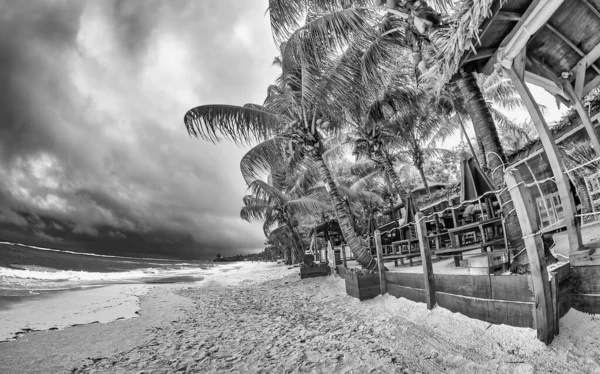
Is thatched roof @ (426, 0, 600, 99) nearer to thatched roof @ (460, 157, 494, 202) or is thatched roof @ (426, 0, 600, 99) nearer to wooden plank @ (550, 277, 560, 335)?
thatched roof @ (460, 157, 494, 202)

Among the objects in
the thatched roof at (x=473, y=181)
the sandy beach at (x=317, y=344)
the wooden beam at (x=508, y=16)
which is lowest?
the sandy beach at (x=317, y=344)

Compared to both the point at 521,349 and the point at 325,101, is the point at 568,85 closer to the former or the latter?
the point at 521,349

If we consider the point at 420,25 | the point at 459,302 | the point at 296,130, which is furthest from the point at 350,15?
the point at 459,302

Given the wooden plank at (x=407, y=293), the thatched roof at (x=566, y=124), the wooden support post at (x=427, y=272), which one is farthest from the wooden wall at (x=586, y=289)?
the thatched roof at (x=566, y=124)

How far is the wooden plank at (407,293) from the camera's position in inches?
175

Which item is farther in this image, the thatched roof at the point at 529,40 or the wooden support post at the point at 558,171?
the thatched roof at the point at 529,40

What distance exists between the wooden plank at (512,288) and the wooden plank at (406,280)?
145 cm

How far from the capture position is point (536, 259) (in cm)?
255

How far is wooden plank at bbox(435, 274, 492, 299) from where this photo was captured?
3271 millimetres

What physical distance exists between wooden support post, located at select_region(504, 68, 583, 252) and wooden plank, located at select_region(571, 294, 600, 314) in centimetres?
52

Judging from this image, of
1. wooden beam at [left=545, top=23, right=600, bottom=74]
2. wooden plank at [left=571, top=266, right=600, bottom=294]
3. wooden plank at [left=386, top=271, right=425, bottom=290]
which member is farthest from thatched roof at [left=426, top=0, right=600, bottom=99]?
wooden plank at [left=386, top=271, right=425, bottom=290]

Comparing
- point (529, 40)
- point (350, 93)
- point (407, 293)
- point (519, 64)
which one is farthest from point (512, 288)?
point (350, 93)

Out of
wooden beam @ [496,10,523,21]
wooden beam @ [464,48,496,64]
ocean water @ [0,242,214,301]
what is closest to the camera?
wooden beam @ [496,10,523,21]

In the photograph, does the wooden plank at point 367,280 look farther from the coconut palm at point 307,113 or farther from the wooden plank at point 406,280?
the coconut palm at point 307,113
